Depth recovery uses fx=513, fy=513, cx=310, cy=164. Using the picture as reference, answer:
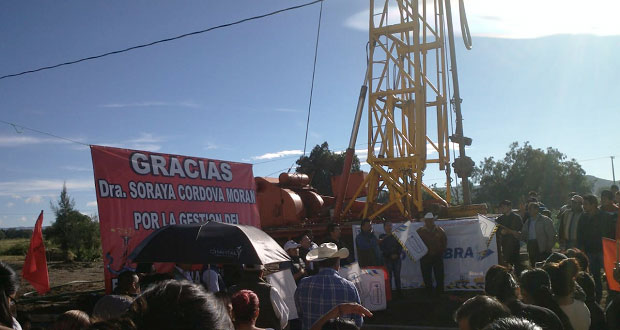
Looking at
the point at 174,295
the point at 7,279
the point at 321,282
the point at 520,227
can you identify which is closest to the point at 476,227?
the point at 520,227

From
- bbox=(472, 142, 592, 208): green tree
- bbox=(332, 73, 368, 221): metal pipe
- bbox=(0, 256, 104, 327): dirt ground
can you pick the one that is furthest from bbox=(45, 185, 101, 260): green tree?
bbox=(472, 142, 592, 208): green tree

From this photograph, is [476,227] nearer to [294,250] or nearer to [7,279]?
[294,250]

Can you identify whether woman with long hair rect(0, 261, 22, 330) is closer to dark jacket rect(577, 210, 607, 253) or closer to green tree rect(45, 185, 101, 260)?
dark jacket rect(577, 210, 607, 253)

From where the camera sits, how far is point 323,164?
43062 mm

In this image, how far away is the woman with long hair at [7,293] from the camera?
3627mm

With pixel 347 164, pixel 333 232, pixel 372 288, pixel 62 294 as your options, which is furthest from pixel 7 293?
pixel 347 164

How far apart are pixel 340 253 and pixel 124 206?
4.07 metres

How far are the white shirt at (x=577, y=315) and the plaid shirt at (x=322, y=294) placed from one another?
1.82 m

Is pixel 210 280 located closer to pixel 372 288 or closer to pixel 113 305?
pixel 113 305

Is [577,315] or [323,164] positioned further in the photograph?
[323,164]

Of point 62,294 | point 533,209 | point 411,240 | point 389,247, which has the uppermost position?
point 533,209

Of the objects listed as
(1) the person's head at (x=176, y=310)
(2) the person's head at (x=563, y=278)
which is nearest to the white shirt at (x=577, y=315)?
(2) the person's head at (x=563, y=278)

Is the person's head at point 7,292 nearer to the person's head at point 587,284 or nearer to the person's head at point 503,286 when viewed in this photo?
the person's head at point 503,286

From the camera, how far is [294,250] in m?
9.01
